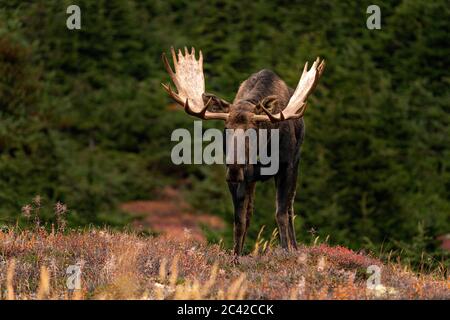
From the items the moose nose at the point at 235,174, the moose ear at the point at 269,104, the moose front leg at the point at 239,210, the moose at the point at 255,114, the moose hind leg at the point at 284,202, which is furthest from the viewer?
the moose hind leg at the point at 284,202

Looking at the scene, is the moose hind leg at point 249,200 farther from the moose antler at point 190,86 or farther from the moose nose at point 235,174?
the moose nose at point 235,174

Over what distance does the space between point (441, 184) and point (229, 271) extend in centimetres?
2441

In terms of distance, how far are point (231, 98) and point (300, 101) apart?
29.2 meters

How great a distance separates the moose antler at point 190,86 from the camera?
10000mm

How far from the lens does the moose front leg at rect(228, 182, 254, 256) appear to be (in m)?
10.1

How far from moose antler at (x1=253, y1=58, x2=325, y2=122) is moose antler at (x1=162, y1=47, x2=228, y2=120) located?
679 millimetres

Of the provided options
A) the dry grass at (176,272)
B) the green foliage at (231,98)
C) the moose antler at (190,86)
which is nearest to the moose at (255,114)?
the moose antler at (190,86)

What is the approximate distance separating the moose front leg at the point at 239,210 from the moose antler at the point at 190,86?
97cm

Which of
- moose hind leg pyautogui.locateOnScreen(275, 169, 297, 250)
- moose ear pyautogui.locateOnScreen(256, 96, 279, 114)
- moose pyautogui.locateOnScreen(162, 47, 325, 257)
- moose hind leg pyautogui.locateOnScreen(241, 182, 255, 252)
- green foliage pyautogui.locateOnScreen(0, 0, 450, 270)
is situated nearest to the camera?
moose pyautogui.locateOnScreen(162, 47, 325, 257)

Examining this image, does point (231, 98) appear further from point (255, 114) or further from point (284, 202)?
point (255, 114)

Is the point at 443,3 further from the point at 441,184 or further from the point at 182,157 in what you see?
the point at 182,157

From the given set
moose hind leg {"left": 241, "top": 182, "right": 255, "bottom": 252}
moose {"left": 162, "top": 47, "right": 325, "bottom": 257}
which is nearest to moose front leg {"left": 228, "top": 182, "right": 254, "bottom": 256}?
moose {"left": 162, "top": 47, "right": 325, "bottom": 257}

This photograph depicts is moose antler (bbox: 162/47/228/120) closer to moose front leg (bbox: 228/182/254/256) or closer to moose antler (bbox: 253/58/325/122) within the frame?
moose antler (bbox: 253/58/325/122)
